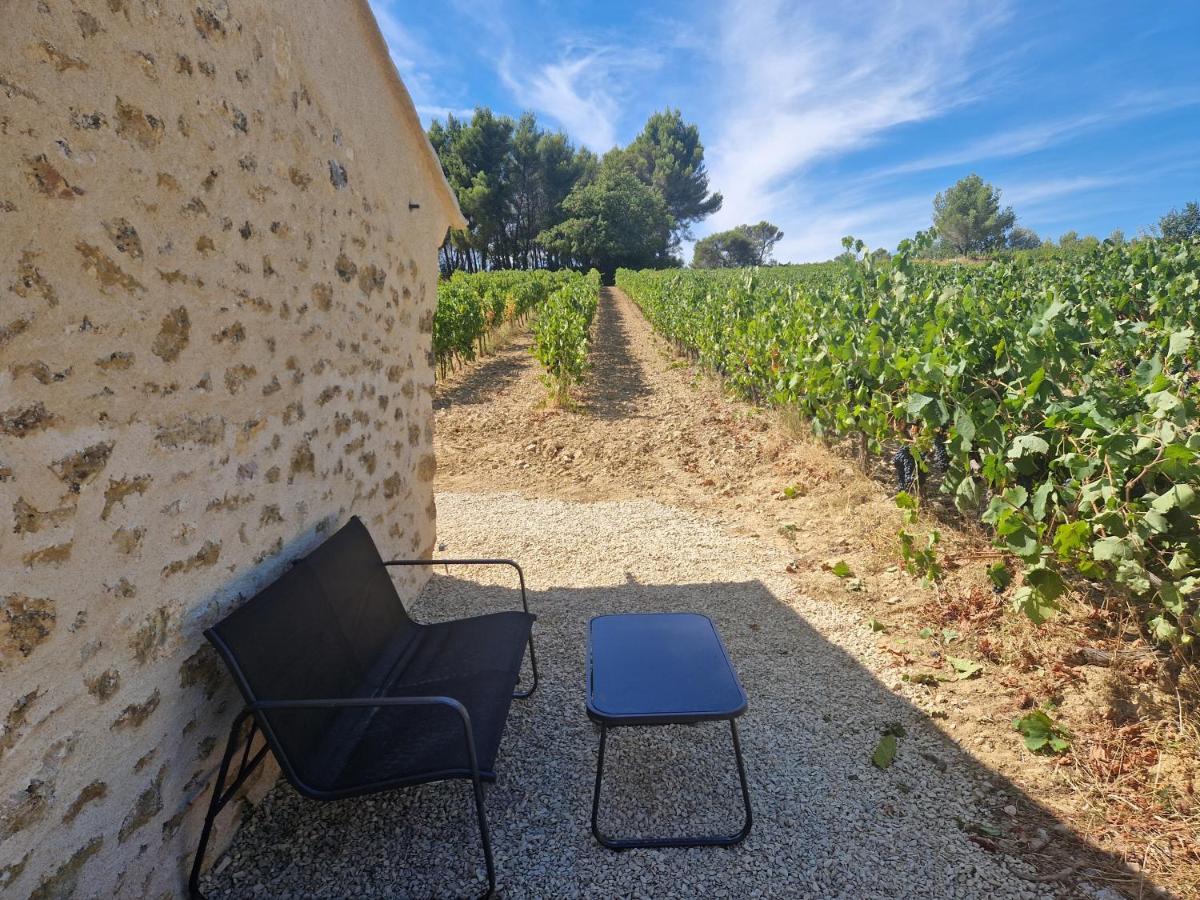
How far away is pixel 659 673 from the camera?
2.19 meters

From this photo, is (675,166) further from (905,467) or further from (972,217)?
(905,467)

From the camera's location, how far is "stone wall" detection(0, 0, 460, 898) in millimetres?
1209

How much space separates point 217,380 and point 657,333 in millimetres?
15587

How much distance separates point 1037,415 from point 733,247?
7231 centimetres

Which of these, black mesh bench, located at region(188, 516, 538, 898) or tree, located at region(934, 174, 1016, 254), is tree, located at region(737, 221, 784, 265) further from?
black mesh bench, located at region(188, 516, 538, 898)

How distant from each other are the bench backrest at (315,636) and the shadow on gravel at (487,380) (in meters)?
6.20

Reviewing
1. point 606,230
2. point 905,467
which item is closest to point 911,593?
point 905,467

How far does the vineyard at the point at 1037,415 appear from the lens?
88.9 inches

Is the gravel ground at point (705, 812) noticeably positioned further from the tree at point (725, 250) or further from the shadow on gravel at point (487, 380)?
the tree at point (725, 250)


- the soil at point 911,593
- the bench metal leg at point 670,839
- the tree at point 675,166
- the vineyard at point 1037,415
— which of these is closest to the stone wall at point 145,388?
the bench metal leg at point 670,839

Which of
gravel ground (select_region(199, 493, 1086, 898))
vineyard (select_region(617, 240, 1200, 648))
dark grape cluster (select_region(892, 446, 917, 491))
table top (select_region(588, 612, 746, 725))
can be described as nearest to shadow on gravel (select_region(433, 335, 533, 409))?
vineyard (select_region(617, 240, 1200, 648))

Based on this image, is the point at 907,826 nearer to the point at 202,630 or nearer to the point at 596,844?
the point at 596,844

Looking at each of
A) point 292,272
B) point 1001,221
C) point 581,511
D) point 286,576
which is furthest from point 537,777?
point 1001,221

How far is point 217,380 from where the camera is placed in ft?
6.03
